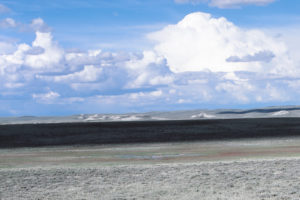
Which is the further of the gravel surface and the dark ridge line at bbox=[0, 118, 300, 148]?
the dark ridge line at bbox=[0, 118, 300, 148]

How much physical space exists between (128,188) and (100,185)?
1.47 m

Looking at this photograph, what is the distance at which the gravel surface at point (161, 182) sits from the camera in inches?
766

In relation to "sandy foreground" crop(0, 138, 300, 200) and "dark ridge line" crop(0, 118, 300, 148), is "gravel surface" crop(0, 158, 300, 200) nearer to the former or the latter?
"sandy foreground" crop(0, 138, 300, 200)

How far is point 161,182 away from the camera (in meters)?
22.4

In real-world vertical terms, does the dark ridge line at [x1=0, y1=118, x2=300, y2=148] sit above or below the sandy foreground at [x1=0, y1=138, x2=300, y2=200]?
above

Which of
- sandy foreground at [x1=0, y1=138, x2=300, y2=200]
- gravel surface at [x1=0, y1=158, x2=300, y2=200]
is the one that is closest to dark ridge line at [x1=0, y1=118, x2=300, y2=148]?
sandy foreground at [x1=0, y1=138, x2=300, y2=200]

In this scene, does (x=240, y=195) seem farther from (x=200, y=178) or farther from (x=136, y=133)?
(x=136, y=133)

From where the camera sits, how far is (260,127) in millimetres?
73062

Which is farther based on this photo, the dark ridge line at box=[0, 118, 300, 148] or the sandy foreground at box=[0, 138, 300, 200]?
the dark ridge line at box=[0, 118, 300, 148]

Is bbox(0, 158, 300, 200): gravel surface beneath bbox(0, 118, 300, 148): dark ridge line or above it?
beneath

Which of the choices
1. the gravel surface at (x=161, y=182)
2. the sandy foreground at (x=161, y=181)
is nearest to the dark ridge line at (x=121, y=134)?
the sandy foreground at (x=161, y=181)

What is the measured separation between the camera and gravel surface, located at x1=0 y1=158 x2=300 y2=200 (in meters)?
19.5

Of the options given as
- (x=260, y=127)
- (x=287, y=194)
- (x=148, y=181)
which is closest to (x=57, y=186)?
(x=148, y=181)

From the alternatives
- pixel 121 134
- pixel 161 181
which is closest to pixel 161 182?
pixel 161 181
